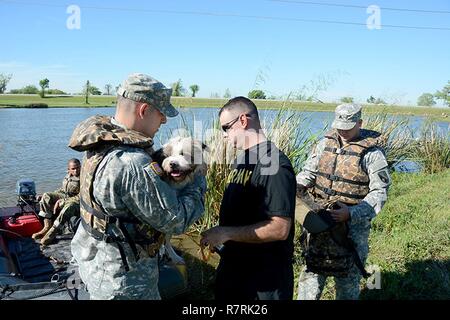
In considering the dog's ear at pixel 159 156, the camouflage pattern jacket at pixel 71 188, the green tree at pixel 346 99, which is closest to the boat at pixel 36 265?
the camouflage pattern jacket at pixel 71 188

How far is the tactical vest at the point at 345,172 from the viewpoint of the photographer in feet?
11.2

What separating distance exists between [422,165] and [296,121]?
23.9ft

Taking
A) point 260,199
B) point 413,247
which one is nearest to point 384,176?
point 260,199

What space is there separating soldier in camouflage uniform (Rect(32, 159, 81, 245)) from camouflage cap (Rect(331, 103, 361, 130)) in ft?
14.7

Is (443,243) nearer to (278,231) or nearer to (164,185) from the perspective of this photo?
(278,231)

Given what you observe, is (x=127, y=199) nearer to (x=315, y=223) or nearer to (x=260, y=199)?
(x=260, y=199)

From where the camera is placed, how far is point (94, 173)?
6.01 ft

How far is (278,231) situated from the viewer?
207 cm

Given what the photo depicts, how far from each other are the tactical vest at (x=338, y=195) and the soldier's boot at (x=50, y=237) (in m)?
4.02

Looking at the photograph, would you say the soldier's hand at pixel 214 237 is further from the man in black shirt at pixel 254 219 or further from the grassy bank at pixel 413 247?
the grassy bank at pixel 413 247

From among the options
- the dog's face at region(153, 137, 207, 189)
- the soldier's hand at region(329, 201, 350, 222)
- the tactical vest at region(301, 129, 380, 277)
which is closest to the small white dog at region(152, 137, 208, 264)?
the dog's face at region(153, 137, 207, 189)

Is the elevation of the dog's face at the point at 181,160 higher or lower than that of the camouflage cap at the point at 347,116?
lower

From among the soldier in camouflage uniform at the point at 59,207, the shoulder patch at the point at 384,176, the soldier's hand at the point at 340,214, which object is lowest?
the soldier in camouflage uniform at the point at 59,207
